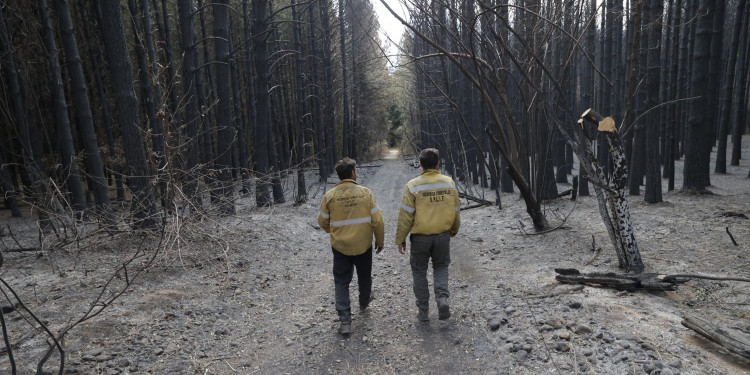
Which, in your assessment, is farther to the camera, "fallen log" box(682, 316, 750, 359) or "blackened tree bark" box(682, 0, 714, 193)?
"blackened tree bark" box(682, 0, 714, 193)

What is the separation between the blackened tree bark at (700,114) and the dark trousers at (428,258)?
8231 millimetres

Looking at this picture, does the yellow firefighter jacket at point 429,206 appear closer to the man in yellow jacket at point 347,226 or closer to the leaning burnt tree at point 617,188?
the man in yellow jacket at point 347,226

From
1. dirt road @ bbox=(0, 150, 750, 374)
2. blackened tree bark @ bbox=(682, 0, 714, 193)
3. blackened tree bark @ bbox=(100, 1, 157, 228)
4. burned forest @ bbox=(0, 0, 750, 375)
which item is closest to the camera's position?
dirt road @ bbox=(0, 150, 750, 374)

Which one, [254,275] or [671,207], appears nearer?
[254,275]

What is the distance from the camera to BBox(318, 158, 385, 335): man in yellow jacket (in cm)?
416

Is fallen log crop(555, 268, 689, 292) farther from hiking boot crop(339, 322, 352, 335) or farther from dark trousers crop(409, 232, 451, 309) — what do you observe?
hiking boot crop(339, 322, 352, 335)

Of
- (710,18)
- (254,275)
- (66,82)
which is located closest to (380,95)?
(66,82)

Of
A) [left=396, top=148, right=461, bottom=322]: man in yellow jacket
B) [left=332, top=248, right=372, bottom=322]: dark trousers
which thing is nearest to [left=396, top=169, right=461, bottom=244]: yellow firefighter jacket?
[left=396, top=148, right=461, bottom=322]: man in yellow jacket

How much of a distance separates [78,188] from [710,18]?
1501 centimetres

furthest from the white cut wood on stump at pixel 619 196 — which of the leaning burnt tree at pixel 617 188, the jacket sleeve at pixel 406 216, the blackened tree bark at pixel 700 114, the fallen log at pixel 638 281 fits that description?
the blackened tree bark at pixel 700 114

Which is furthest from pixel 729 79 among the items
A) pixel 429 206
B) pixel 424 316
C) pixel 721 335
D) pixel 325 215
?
pixel 325 215

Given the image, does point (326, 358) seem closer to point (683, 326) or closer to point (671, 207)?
point (683, 326)

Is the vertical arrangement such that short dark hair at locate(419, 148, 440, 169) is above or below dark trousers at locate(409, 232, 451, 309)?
above

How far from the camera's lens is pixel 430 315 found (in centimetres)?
450
